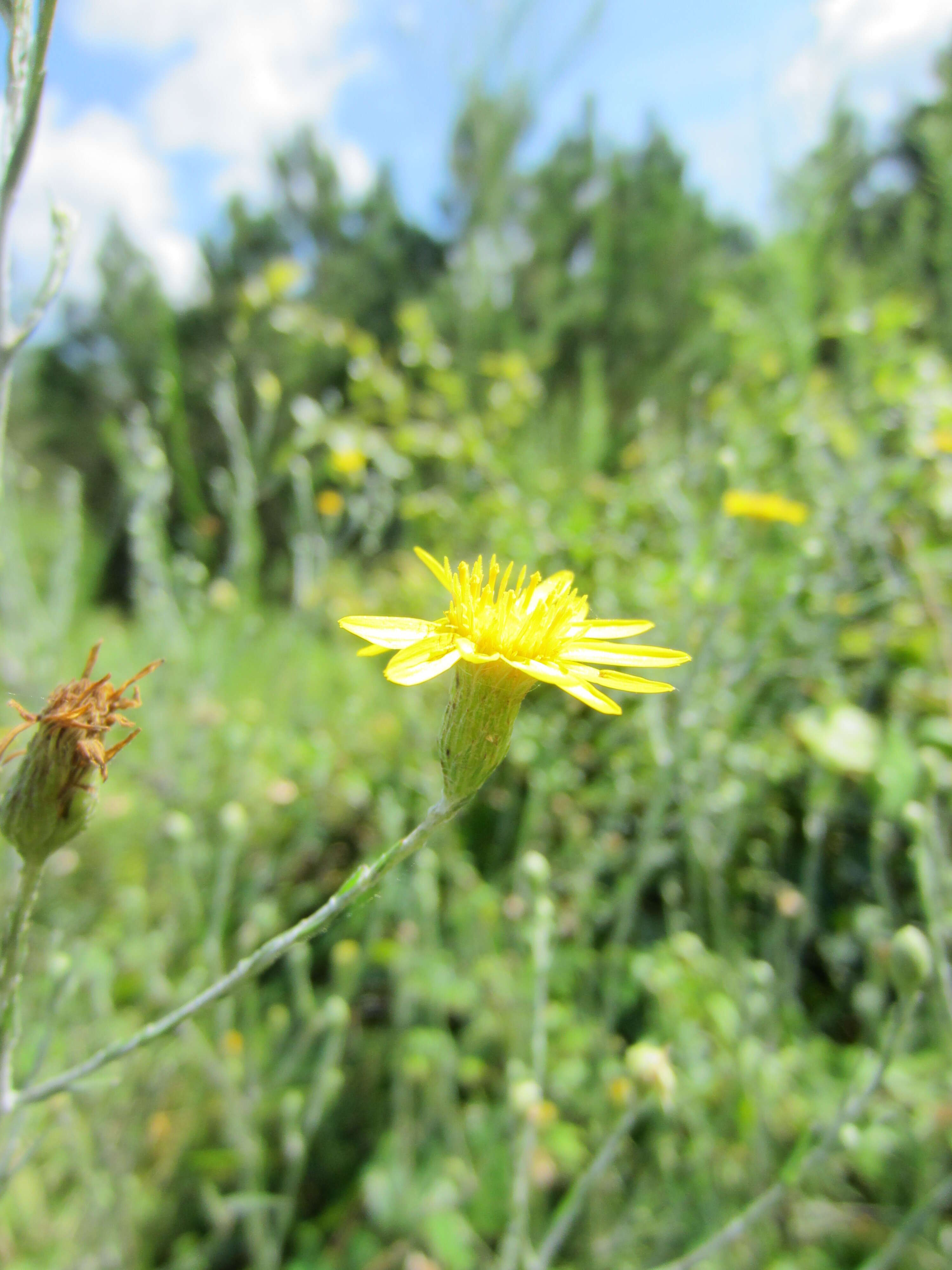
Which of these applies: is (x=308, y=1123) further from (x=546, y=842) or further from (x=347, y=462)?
(x=347, y=462)

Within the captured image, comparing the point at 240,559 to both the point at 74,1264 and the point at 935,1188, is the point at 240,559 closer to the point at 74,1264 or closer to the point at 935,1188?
the point at 74,1264

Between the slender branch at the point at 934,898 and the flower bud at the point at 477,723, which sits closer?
the flower bud at the point at 477,723

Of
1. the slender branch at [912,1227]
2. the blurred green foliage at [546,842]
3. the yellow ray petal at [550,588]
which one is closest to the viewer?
the yellow ray petal at [550,588]

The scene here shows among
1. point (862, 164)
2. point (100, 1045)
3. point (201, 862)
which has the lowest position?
point (100, 1045)

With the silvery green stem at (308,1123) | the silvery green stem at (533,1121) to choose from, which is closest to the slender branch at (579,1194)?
the silvery green stem at (533,1121)

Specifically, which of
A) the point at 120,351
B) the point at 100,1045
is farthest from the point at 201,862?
the point at 120,351

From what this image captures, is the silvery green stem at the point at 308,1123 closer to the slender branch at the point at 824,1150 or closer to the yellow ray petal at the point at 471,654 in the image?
the slender branch at the point at 824,1150

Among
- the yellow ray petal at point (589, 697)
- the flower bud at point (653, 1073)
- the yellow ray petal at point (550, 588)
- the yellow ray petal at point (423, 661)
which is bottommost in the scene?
the flower bud at point (653, 1073)
